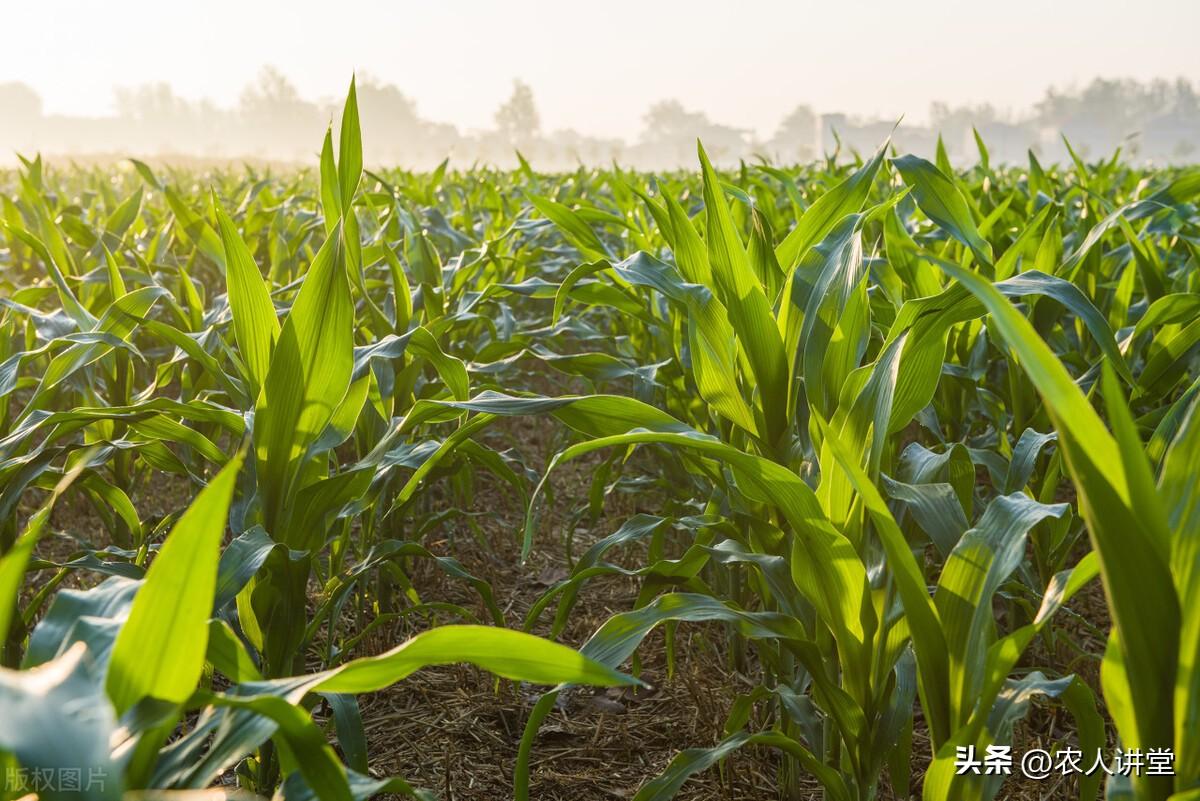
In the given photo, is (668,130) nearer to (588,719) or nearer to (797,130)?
(797,130)

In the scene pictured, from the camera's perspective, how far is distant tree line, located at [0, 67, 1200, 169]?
112 metres

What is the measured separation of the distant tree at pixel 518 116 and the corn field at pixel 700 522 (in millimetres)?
115319

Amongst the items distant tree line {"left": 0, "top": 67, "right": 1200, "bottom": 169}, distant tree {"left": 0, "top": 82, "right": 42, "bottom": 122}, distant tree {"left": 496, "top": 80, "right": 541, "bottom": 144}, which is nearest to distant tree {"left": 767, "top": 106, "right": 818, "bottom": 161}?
distant tree line {"left": 0, "top": 67, "right": 1200, "bottom": 169}

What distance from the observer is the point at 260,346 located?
3.98ft

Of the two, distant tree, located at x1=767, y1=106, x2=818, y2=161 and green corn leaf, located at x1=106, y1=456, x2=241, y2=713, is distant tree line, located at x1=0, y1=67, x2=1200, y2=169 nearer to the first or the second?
distant tree, located at x1=767, y1=106, x2=818, y2=161

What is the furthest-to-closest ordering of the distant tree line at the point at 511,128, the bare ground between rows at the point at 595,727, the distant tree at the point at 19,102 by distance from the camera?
the distant tree at the point at 19,102 → the distant tree line at the point at 511,128 → the bare ground between rows at the point at 595,727

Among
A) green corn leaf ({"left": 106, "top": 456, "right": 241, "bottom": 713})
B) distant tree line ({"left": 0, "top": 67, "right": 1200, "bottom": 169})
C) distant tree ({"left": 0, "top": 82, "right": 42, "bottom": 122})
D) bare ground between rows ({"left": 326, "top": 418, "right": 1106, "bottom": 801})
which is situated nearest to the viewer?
green corn leaf ({"left": 106, "top": 456, "right": 241, "bottom": 713})

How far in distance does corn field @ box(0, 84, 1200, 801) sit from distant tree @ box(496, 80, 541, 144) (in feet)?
378

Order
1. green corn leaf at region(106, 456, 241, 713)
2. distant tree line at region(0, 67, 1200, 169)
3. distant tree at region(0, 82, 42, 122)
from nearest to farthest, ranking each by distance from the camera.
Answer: green corn leaf at region(106, 456, 241, 713), distant tree line at region(0, 67, 1200, 169), distant tree at region(0, 82, 42, 122)

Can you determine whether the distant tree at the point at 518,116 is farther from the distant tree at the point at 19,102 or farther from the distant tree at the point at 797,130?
the distant tree at the point at 19,102

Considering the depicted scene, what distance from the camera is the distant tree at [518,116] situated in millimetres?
112625

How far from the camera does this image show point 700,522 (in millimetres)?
1231

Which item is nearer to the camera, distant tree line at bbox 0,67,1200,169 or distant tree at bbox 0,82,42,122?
distant tree line at bbox 0,67,1200,169

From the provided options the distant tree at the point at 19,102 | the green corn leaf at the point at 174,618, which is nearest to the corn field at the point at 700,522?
the green corn leaf at the point at 174,618
